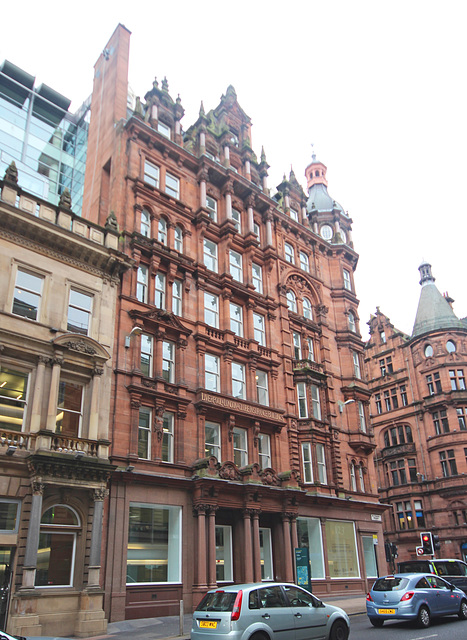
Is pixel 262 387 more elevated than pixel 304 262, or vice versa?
pixel 304 262

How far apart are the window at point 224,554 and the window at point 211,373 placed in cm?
705

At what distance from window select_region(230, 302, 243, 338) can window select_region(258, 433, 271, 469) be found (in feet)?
19.9

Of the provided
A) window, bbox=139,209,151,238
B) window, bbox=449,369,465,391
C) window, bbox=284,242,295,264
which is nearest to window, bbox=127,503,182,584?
window, bbox=139,209,151,238

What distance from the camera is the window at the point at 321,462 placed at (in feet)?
108

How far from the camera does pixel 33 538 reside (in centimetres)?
1786

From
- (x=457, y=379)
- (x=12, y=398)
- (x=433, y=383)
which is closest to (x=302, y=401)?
(x=12, y=398)

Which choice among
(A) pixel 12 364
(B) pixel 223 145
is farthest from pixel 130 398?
(B) pixel 223 145

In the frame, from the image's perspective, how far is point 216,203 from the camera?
34.7 m

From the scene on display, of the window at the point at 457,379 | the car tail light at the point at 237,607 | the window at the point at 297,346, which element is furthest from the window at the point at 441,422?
the car tail light at the point at 237,607

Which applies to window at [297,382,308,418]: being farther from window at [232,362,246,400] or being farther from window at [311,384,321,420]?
window at [232,362,246,400]

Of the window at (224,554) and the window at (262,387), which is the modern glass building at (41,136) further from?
the window at (224,554)

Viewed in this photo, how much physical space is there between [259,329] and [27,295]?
15505mm

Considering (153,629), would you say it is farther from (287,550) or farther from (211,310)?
(211,310)

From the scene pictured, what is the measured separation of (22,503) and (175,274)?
14.3 meters
